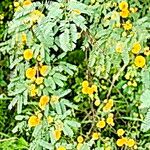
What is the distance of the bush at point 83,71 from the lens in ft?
5.54

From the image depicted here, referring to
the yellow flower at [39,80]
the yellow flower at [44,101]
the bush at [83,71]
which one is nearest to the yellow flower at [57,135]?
the bush at [83,71]

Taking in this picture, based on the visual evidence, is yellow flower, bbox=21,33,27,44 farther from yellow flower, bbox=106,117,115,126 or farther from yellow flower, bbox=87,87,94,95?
yellow flower, bbox=106,117,115,126

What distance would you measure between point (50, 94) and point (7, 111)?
0.65 metres

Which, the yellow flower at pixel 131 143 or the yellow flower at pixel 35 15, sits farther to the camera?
the yellow flower at pixel 131 143

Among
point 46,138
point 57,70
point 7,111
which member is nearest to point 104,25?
point 57,70

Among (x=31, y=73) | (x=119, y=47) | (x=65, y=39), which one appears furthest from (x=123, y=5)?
(x=31, y=73)

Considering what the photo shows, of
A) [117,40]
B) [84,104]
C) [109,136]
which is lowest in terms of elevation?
[109,136]

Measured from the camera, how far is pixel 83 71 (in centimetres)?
239

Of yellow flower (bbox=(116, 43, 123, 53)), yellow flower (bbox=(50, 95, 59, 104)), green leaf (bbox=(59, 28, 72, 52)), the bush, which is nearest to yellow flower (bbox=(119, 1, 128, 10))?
the bush

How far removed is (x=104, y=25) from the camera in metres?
1.90

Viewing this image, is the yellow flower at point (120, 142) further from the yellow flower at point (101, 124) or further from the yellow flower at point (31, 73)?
the yellow flower at point (31, 73)

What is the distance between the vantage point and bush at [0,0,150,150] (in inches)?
66.5

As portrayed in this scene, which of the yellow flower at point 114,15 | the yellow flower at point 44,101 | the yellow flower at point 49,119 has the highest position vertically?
the yellow flower at point 114,15

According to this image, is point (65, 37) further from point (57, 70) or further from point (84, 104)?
point (84, 104)
